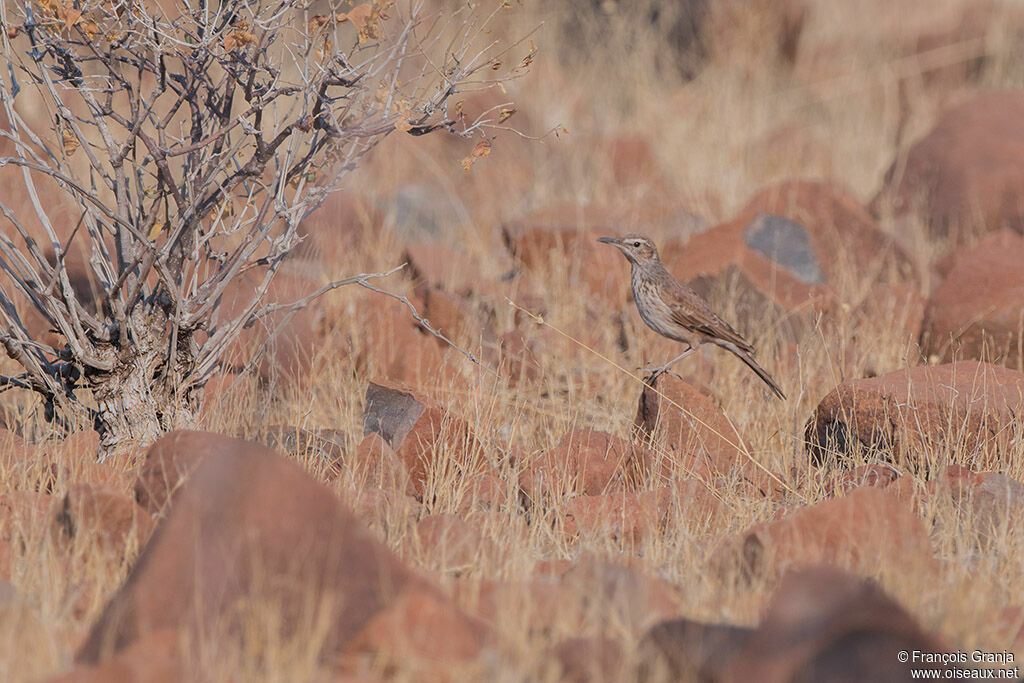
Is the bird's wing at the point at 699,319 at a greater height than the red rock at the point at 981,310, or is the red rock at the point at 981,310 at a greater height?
the red rock at the point at 981,310

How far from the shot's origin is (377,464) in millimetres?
4555

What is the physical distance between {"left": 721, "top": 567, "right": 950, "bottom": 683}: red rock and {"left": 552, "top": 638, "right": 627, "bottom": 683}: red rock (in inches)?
10.4

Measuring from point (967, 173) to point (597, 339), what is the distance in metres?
3.97

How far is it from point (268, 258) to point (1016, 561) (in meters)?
3.06

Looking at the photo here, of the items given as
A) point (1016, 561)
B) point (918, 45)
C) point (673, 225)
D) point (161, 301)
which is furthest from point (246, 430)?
point (918, 45)

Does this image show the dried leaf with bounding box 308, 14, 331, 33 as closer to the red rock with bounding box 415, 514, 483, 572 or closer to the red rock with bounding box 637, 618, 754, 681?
the red rock with bounding box 415, 514, 483, 572

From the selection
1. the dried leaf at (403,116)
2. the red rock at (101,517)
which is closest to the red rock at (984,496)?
the dried leaf at (403,116)

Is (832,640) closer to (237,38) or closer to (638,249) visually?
(237,38)

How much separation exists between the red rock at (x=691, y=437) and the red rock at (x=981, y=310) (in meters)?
1.69

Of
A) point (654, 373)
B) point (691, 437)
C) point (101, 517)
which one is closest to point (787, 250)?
point (654, 373)

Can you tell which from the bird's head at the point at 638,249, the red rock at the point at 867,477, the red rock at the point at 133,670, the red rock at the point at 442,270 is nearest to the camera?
the red rock at the point at 133,670

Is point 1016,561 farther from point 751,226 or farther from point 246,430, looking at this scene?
point 751,226

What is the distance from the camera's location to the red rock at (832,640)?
2.53m

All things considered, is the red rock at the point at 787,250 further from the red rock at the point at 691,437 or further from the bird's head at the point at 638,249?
the red rock at the point at 691,437
